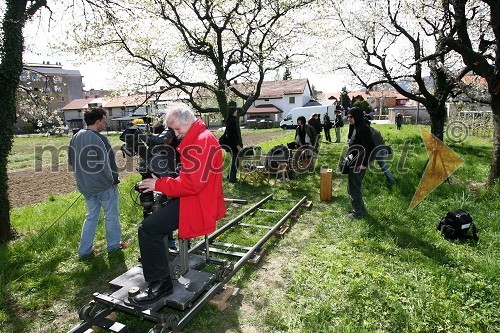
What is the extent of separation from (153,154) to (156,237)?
93cm

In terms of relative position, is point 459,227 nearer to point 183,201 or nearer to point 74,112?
point 183,201

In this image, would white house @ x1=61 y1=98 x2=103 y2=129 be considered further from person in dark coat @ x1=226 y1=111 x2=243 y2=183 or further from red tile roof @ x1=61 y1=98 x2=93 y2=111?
person in dark coat @ x1=226 y1=111 x2=243 y2=183

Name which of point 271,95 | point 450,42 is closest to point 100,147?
point 450,42

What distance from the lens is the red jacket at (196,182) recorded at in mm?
3166

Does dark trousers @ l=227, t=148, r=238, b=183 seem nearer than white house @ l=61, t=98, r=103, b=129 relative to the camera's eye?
Yes

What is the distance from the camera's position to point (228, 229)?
633cm

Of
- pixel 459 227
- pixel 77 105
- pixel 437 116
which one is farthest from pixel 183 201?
pixel 77 105

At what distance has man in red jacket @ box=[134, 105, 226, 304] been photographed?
3230mm

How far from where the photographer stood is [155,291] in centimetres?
351

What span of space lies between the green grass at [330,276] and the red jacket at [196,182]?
3.89 ft

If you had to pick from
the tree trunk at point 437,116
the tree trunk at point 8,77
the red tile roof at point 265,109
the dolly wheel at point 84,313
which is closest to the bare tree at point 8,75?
the tree trunk at point 8,77

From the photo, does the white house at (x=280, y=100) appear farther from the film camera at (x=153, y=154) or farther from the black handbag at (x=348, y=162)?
the film camera at (x=153, y=154)

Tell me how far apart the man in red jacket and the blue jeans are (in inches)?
83.4

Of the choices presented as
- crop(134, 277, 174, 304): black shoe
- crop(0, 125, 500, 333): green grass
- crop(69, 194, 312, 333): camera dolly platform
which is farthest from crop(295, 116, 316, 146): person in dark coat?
crop(134, 277, 174, 304): black shoe
